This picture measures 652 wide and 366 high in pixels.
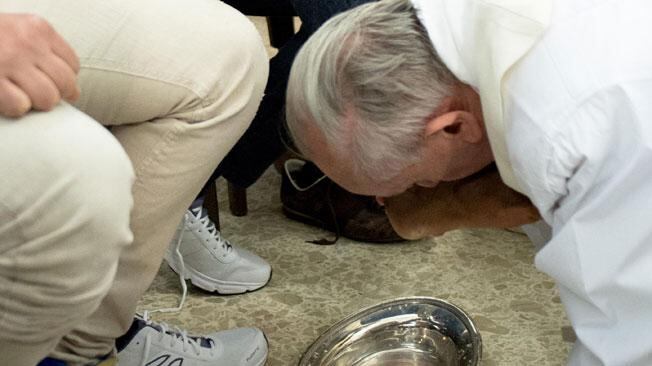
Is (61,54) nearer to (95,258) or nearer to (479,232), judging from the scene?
(95,258)

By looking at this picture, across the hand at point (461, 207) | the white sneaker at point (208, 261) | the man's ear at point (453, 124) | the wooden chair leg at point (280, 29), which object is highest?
the man's ear at point (453, 124)

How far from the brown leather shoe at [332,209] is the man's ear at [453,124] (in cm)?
65

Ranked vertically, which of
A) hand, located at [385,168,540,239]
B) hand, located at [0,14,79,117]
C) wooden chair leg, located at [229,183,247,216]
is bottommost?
wooden chair leg, located at [229,183,247,216]

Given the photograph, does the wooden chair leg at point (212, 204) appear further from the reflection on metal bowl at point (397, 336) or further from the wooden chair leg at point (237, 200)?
the reflection on metal bowl at point (397, 336)

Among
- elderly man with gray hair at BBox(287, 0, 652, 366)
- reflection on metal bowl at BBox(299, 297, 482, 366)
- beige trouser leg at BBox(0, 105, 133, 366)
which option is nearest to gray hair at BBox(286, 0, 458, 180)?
elderly man with gray hair at BBox(287, 0, 652, 366)

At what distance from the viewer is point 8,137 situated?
69cm

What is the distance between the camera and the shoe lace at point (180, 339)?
116cm

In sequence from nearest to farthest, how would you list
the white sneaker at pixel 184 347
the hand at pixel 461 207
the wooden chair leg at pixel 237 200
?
the hand at pixel 461 207, the white sneaker at pixel 184 347, the wooden chair leg at pixel 237 200

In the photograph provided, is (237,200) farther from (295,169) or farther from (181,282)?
(181,282)

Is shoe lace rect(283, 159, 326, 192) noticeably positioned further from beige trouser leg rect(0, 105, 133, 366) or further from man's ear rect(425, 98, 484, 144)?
beige trouser leg rect(0, 105, 133, 366)

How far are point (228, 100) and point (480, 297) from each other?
2.15ft

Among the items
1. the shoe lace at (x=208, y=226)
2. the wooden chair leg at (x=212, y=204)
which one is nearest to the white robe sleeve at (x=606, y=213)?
the shoe lace at (x=208, y=226)

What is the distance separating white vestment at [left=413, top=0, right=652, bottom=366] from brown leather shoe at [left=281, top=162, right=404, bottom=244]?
2.43ft

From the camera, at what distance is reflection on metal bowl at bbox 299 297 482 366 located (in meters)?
1.23
